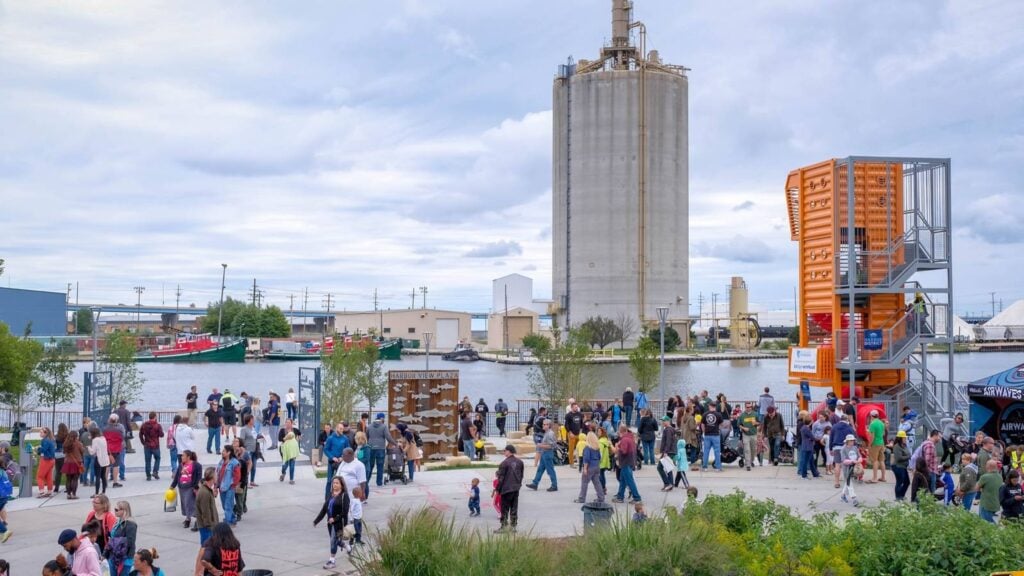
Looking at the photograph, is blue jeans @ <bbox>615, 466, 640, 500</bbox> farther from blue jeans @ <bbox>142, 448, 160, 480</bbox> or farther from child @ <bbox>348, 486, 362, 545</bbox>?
blue jeans @ <bbox>142, 448, 160, 480</bbox>

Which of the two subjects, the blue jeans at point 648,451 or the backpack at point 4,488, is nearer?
the backpack at point 4,488

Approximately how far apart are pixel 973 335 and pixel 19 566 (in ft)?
562

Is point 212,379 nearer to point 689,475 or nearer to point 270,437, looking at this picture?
point 270,437

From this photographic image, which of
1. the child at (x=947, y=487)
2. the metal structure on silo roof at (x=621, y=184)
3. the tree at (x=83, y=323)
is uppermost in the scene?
the metal structure on silo roof at (x=621, y=184)

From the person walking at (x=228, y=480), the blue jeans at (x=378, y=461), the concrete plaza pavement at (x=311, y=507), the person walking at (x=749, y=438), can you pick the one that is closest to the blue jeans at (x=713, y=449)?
the concrete plaza pavement at (x=311, y=507)

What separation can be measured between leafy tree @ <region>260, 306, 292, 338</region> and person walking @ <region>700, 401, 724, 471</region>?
126891 millimetres

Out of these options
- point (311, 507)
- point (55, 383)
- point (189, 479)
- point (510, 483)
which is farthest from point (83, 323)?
point (510, 483)

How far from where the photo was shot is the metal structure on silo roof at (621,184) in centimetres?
10256

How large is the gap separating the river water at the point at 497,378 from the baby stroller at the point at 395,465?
1434 inches

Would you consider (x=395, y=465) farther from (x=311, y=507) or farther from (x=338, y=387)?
(x=338, y=387)

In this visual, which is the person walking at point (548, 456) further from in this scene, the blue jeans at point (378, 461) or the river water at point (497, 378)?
the river water at point (497, 378)

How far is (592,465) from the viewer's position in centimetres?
1612

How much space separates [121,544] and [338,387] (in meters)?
18.6

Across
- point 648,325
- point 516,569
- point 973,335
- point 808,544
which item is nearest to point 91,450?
point 516,569
